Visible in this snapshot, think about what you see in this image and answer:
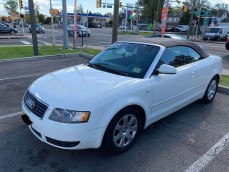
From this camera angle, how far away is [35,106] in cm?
279

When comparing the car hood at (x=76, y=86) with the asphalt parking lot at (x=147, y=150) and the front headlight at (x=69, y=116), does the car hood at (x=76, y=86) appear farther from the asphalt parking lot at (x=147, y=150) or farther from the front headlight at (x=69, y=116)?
the asphalt parking lot at (x=147, y=150)

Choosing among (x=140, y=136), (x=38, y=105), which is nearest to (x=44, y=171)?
(x=38, y=105)

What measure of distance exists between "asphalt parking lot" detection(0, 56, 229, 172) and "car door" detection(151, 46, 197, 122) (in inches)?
14.8

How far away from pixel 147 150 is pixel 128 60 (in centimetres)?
149

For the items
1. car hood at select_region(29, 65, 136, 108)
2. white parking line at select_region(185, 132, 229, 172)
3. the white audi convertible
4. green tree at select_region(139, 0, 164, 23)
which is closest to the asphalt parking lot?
white parking line at select_region(185, 132, 229, 172)

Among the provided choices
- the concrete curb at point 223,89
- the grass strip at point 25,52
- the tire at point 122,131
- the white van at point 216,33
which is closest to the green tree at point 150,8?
the white van at point 216,33

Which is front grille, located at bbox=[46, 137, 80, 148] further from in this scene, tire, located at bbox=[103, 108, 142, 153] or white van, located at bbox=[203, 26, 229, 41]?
white van, located at bbox=[203, 26, 229, 41]

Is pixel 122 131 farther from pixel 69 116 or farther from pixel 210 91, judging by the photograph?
pixel 210 91

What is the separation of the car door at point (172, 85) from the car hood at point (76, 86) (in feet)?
1.72

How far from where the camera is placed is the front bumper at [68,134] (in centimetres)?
247

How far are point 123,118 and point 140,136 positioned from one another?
79 cm

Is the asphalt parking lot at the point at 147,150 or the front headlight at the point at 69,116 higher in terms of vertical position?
the front headlight at the point at 69,116

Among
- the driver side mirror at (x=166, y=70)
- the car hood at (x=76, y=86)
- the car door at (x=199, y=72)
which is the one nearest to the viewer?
the car hood at (x=76, y=86)

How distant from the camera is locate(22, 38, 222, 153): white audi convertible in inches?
98.9
